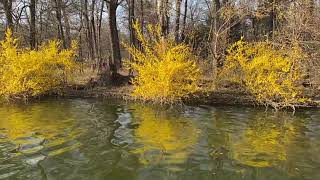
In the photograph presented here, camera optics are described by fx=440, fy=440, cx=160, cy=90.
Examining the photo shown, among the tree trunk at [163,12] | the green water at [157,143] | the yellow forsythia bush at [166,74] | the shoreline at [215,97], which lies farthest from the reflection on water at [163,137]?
the tree trunk at [163,12]

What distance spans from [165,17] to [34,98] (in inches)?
276

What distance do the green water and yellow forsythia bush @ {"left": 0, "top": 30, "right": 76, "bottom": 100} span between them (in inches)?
65.4

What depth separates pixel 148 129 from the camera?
12773 mm

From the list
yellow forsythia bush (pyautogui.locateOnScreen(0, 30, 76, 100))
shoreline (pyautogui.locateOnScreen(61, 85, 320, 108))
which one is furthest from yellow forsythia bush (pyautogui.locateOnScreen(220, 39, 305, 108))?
yellow forsythia bush (pyautogui.locateOnScreen(0, 30, 76, 100))

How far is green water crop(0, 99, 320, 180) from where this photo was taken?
8.66 metres

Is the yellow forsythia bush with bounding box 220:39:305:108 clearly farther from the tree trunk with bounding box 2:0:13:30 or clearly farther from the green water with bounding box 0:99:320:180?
the tree trunk with bounding box 2:0:13:30

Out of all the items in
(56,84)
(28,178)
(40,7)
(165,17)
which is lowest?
(28,178)

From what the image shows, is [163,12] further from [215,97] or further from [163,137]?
[163,137]

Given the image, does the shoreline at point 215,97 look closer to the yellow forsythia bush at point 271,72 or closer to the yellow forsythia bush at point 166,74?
the yellow forsythia bush at point 271,72

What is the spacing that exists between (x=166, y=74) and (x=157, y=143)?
558cm

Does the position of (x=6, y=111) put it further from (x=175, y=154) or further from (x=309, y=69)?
(x=309, y=69)

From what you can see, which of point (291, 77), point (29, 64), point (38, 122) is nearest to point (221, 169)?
point (38, 122)

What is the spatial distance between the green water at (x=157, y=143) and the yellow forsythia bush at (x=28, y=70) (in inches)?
65.4

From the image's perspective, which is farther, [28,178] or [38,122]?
[38,122]
